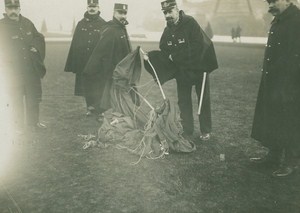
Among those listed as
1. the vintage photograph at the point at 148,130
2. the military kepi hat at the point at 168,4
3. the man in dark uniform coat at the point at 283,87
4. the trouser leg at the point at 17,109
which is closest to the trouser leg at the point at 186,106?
the vintage photograph at the point at 148,130

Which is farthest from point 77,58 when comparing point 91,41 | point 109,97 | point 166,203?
point 166,203

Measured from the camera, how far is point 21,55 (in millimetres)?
7199

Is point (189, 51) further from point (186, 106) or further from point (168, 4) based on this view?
point (186, 106)

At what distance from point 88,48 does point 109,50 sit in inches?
46.4

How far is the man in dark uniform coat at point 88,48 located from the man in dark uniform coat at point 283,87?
4.18 metres

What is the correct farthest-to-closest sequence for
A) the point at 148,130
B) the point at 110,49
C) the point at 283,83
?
the point at 110,49
the point at 148,130
the point at 283,83

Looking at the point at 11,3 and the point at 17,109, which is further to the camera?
the point at 17,109

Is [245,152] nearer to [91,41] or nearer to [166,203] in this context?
[166,203]

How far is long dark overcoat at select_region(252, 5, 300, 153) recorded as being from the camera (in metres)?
5.10

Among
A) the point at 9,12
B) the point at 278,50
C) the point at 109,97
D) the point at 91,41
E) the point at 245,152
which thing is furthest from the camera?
the point at 91,41

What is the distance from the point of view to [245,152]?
6277 millimetres

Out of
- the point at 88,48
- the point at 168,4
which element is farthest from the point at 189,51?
the point at 88,48

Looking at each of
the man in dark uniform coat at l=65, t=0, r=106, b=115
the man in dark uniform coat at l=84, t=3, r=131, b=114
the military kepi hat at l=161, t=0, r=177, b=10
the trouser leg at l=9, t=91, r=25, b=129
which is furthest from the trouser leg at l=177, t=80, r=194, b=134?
the trouser leg at l=9, t=91, r=25, b=129

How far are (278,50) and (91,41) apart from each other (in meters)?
4.82
